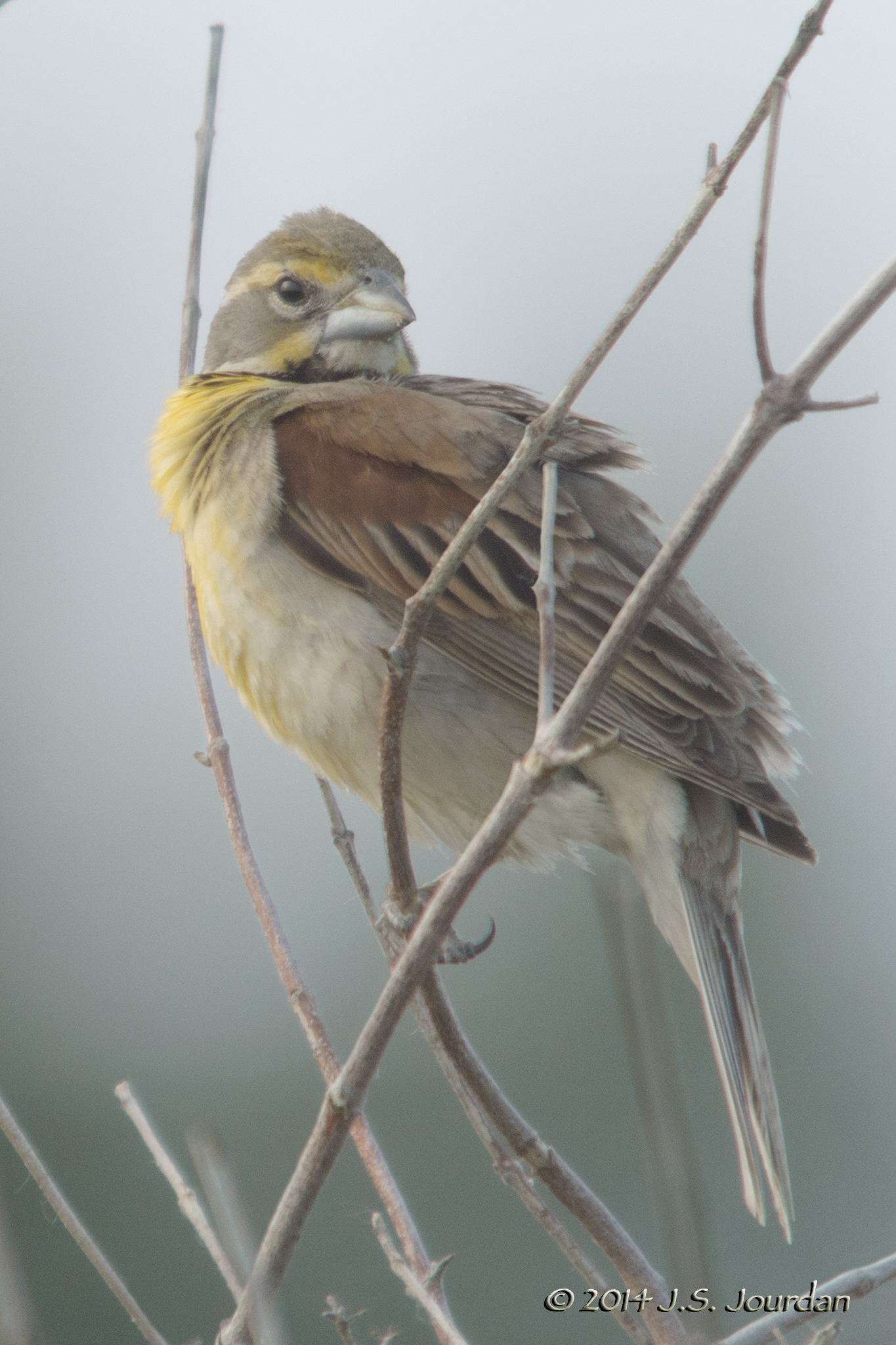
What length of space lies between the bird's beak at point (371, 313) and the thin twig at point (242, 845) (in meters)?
0.86

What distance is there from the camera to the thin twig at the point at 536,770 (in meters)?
1.52

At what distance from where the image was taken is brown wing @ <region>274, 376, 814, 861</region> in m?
3.00

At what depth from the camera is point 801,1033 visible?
7016mm

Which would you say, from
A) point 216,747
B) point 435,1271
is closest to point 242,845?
point 216,747

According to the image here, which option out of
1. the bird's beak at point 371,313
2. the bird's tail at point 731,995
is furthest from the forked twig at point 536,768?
the bird's beak at point 371,313

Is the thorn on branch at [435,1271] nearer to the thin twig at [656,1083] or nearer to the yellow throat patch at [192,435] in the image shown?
the thin twig at [656,1083]

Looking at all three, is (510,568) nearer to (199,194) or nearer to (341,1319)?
(199,194)

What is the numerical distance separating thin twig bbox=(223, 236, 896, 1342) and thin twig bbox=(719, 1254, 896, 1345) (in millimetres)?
606

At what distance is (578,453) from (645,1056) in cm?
171

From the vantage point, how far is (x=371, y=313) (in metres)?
3.76

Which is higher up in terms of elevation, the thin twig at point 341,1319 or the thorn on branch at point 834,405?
the thorn on branch at point 834,405

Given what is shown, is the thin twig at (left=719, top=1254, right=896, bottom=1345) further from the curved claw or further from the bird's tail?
the curved claw

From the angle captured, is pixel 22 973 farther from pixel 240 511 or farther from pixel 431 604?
pixel 431 604

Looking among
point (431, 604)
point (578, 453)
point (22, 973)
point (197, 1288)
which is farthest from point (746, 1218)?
point (22, 973)
